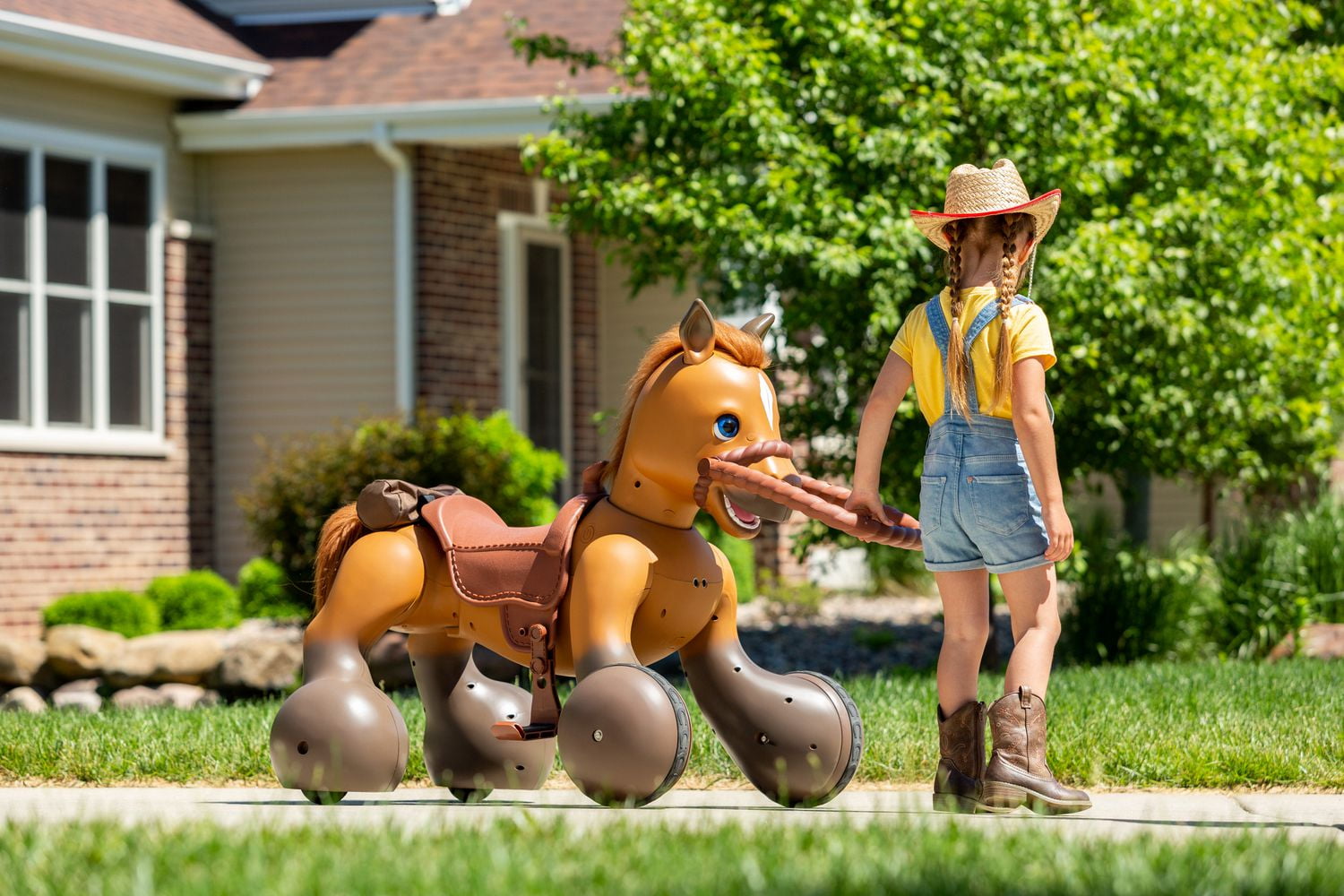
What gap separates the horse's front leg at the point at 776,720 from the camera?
5.59m

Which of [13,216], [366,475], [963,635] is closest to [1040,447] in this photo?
[963,635]

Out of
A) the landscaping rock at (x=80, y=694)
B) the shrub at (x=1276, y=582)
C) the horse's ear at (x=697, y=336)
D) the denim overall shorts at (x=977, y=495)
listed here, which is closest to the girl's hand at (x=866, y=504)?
the denim overall shorts at (x=977, y=495)

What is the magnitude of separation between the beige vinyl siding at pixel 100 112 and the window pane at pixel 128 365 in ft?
2.97

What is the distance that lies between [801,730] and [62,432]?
341 inches

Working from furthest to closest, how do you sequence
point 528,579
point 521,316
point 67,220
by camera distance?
point 521,316, point 67,220, point 528,579

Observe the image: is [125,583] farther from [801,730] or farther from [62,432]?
[801,730]

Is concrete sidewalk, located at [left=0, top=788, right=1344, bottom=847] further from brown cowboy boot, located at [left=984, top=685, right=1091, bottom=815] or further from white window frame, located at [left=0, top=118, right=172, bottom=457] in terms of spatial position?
white window frame, located at [left=0, top=118, right=172, bottom=457]

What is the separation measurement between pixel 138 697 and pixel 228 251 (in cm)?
405

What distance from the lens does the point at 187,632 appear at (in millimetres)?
12234

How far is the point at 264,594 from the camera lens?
1321 cm

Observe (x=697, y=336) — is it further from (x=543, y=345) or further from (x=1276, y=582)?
(x=543, y=345)

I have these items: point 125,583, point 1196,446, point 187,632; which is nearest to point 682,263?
point 1196,446

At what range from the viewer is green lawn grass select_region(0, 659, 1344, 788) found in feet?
21.2

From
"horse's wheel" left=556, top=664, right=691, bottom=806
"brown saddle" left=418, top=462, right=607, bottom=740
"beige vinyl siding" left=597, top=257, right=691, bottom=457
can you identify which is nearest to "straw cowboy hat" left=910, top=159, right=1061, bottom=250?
"brown saddle" left=418, top=462, right=607, bottom=740
